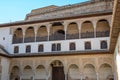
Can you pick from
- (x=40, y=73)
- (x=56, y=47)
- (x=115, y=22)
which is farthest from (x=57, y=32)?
(x=115, y=22)

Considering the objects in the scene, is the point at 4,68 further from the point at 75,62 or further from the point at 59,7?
the point at 59,7

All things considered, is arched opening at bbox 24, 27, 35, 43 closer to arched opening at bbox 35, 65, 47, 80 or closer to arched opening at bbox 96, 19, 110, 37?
arched opening at bbox 35, 65, 47, 80

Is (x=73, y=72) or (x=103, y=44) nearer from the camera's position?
(x=103, y=44)

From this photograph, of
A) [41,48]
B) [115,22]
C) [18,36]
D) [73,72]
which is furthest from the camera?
[18,36]

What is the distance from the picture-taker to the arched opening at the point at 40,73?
76.2 feet

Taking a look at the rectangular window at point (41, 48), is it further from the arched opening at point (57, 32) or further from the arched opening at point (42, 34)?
the arched opening at point (57, 32)

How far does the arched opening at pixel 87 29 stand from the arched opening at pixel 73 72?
370 centimetres

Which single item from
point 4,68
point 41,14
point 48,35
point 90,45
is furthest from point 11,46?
point 90,45

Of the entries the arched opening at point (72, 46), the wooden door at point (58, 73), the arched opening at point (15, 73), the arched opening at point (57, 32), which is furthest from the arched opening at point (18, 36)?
the arched opening at point (72, 46)

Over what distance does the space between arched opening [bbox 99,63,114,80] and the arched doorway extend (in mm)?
4598

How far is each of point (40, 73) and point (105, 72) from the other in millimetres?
7757

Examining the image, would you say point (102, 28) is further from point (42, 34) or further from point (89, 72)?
point (42, 34)

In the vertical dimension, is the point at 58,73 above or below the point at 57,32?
below

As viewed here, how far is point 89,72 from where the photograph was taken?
2150cm
